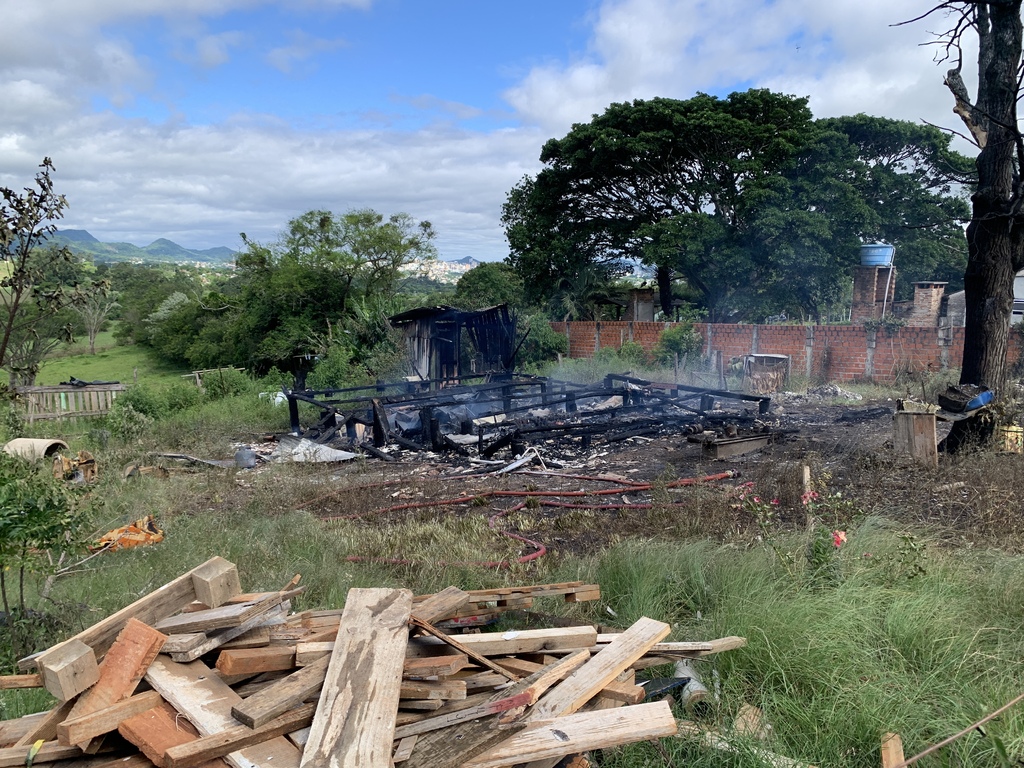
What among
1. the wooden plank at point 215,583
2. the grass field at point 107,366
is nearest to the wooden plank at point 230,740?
the wooden plank at point 215,583

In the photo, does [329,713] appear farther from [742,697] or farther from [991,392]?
[991,392]

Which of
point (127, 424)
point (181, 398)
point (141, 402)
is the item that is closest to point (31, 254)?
point (127, 424)

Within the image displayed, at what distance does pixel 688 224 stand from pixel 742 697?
2094 cm

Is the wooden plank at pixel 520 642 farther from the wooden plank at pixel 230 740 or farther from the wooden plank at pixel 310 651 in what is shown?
the wooden plank at pixel 230 740

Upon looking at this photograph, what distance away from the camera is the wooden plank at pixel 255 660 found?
8.50 feet

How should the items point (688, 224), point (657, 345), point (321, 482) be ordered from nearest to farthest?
1. point (321, 482)
2. point (657, 345)
3. point (688, 224)

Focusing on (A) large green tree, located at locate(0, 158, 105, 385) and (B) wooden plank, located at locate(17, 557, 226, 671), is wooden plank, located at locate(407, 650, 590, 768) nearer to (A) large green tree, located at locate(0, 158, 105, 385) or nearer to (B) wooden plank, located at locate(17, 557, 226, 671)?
(B) wooden plank, located at locate(17, 557, 226, 671)

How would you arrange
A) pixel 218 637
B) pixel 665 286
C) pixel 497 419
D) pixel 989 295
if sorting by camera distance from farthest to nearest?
pixel 665 286 → pixel 497 419 → pixel 989 295 → pixel 218 637

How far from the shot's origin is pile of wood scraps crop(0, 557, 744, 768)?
2199 mm

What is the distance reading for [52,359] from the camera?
3391 centimetres

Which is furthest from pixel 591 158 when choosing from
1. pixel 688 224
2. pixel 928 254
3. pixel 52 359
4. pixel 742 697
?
pixel 52 359

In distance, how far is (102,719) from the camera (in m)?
2.23

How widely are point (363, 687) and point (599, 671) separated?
946mm

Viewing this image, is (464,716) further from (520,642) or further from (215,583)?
(215,583)
